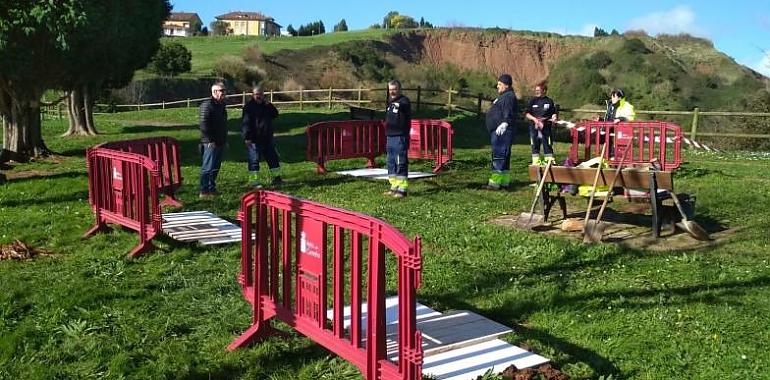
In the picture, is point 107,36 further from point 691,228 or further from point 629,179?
point 691,228

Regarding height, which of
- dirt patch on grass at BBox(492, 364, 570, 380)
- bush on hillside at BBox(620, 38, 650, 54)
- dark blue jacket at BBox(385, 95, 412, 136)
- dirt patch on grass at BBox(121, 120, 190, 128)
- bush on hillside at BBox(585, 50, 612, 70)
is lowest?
dirt patch on grass at BBox(492, 364, 570, 380)

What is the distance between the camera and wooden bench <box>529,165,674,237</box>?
26.8ft

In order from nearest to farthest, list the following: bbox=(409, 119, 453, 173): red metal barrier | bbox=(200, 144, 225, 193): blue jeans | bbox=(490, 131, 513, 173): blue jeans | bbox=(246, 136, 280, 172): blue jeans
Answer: bbox=(200, 144, 225, 193): blue jeans, bbox=(490, 131, 513, 173): blue jeans, bbox=(246, 136, 280, 172): blue jeans, bbox=(409, 119, 453, 173): red metal barrier

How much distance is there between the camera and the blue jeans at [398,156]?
11266mm

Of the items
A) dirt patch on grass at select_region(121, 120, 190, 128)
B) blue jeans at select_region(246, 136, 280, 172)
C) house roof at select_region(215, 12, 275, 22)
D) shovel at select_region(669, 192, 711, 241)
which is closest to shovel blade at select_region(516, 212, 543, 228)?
shovel at select_region(669, 192, 711, 241)

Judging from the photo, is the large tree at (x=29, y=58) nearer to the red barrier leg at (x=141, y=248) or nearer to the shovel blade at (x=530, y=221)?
the red barrier leg at (x=141, y=248)

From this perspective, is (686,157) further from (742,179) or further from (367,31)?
(367,31)

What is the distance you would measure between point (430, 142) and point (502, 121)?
404 centimetres

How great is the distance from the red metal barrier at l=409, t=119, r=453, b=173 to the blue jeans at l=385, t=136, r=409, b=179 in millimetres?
3286

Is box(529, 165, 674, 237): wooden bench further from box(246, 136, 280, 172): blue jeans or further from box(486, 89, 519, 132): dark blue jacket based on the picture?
box(246, 136, 280, 172): blue jeans

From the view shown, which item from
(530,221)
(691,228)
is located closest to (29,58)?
(530,221)

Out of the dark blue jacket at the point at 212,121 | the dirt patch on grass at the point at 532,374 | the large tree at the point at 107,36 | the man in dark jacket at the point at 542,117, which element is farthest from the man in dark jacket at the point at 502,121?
the large tree at the point at 107,36

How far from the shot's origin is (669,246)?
7.99 m

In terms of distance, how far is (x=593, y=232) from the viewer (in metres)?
8.09
